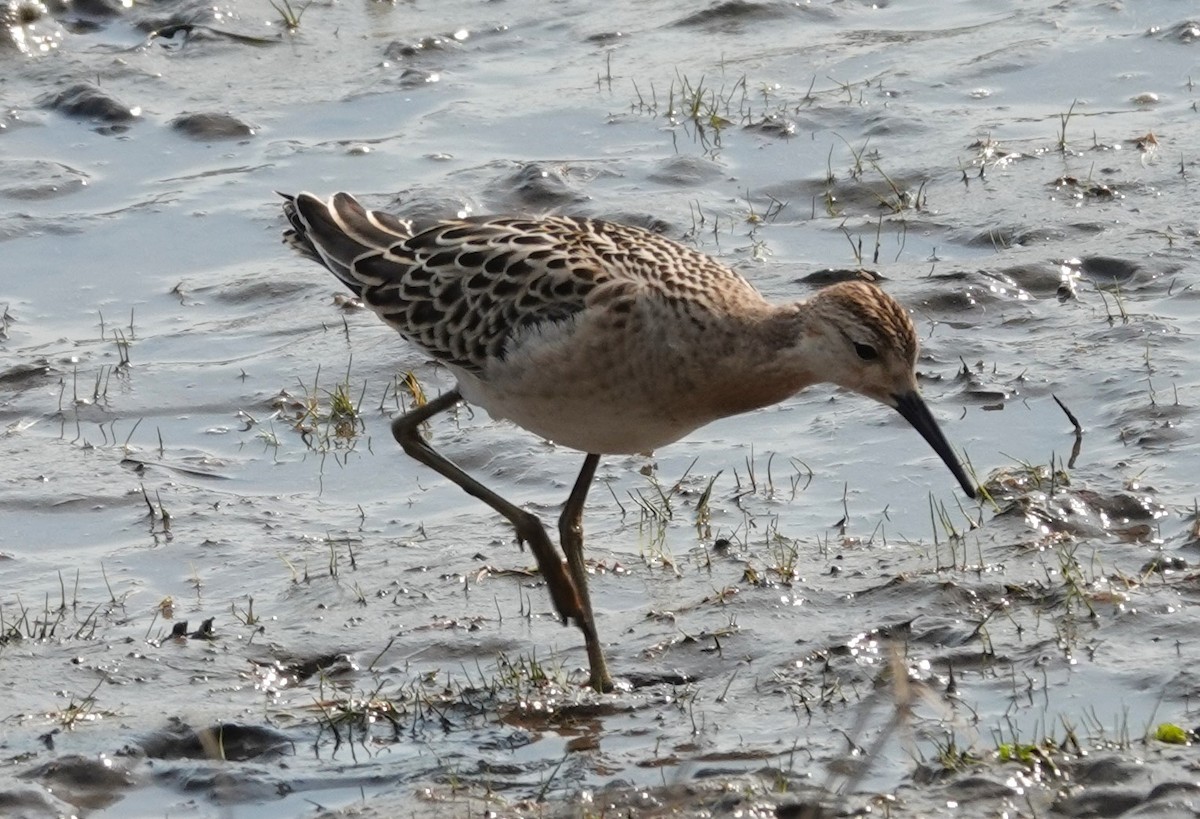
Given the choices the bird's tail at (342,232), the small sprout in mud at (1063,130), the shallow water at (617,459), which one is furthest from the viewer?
the small sprout in mud at (1063,130)

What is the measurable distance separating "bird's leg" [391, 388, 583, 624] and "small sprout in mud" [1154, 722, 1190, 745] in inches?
79.9

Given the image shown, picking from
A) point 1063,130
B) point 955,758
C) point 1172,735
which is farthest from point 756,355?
point 1063,130

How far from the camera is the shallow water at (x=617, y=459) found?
22.5ft

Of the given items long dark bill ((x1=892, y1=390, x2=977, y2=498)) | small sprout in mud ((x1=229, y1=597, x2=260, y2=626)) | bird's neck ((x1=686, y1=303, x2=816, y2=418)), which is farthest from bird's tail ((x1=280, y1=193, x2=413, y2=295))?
long dark bill ((x1=892, y1=390, x2=977, y2=498))

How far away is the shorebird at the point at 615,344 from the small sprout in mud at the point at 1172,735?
1.38 metres

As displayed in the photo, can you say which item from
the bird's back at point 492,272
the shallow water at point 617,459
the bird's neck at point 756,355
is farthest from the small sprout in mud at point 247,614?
the bird's neck at point 756,355

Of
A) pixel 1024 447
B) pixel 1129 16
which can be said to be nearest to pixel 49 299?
pixel 1024 447

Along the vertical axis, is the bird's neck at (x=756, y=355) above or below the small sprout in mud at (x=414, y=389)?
above

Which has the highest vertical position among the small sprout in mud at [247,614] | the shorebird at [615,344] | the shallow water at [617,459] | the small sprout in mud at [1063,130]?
the shorebird at [615,344]

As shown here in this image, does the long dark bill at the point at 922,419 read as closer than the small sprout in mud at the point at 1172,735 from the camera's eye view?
No

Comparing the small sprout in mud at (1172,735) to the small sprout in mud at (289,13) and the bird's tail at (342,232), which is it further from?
the small sprout in mud at (289,13)

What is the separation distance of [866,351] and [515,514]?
5.27 feet

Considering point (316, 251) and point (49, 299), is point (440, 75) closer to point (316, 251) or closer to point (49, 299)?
point (49, 299)

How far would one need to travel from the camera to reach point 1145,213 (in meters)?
11.2
